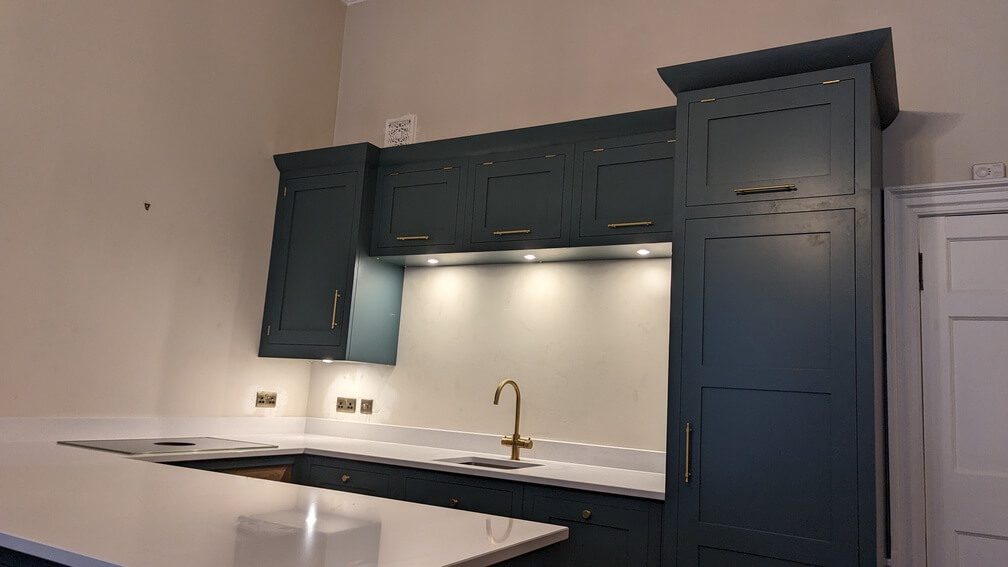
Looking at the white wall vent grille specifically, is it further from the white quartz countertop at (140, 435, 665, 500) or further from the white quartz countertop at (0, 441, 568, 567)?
the white quartz countertop at (0, 441, 568, 567)

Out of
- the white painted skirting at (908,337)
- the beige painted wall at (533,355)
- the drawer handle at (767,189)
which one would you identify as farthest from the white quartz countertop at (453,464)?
the drawer handle at (767,189)

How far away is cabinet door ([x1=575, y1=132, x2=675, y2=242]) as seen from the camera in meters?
3.12

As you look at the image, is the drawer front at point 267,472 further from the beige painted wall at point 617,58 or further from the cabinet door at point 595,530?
the beige painted wall at point 617,58

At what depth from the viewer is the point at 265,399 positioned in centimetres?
418

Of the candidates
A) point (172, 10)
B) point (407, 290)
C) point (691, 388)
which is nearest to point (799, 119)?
point (691, 388)

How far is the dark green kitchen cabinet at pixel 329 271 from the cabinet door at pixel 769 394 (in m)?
1.83

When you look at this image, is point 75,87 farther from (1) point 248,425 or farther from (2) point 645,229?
(2) point 645,229

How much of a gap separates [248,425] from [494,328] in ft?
4.90

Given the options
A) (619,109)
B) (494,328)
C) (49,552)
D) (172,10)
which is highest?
(172,10)

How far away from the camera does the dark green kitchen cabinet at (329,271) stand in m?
3.85

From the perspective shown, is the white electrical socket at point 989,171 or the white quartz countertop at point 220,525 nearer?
the white quartz countertop at point 220,525

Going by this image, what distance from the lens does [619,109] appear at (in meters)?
3.69

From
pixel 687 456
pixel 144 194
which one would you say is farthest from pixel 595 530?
pixel 144 194

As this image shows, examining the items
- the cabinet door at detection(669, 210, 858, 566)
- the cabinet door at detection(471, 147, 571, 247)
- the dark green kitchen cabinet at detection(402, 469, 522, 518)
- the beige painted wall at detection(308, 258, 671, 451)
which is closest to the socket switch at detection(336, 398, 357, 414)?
the beige painted wall at detection(308, 258, 671, 451)
